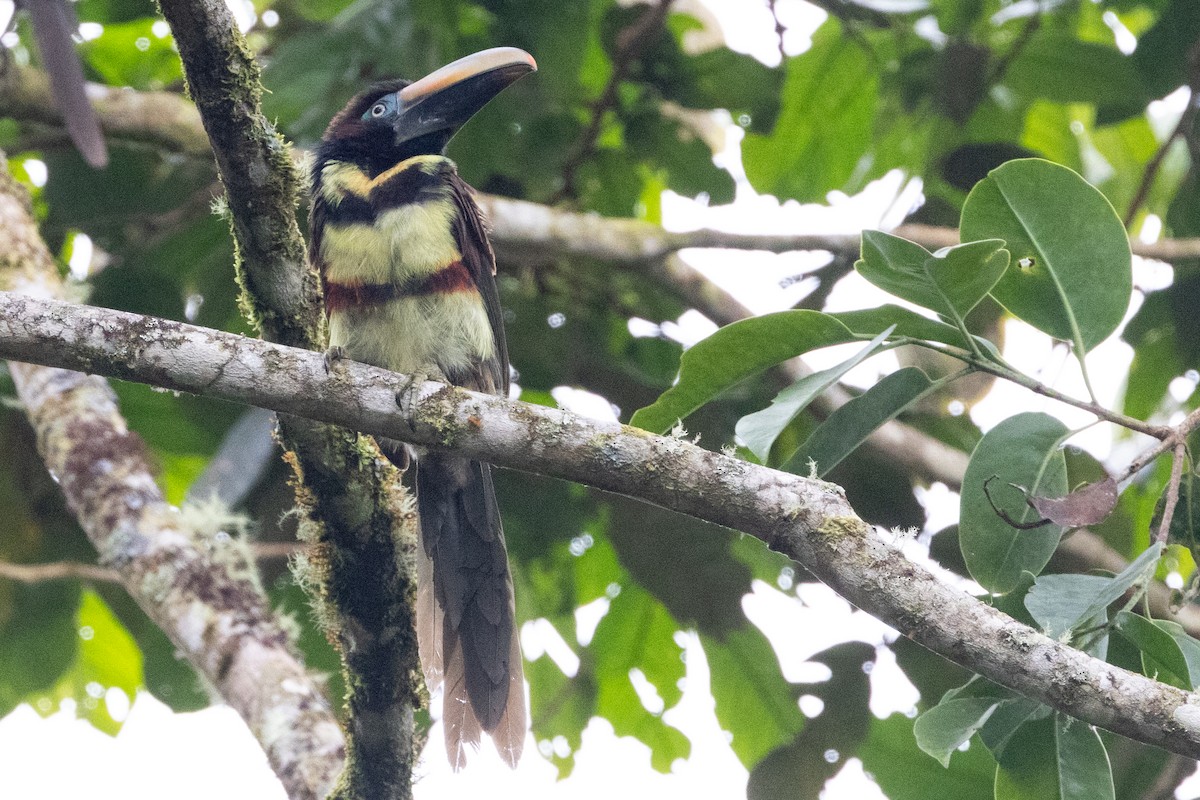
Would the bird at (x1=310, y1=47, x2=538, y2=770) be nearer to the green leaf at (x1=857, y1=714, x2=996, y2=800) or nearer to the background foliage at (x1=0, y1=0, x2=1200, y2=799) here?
the background foliage at (x1=0, y1=0, x2=1200, y2=799)

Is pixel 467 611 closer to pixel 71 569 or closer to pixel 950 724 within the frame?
pixel 950 724

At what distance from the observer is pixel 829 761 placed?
138 inches

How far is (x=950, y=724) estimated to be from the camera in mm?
2156

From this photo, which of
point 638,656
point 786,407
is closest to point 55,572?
point 638,656

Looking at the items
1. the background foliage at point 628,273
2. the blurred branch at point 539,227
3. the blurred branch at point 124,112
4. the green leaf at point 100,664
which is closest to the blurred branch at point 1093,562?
the background foliage at point 628,273

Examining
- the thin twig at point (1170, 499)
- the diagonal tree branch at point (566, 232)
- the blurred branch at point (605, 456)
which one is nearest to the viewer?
the blurred branch at point (605, 456)

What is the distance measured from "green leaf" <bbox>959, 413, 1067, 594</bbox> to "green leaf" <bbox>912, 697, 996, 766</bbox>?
0.84 ft

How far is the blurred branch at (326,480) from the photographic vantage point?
7.61 feet

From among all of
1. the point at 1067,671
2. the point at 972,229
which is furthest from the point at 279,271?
the point at 1067,671

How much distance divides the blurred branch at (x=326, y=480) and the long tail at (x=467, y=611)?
0.70ft

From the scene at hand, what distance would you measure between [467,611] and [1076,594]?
160cm

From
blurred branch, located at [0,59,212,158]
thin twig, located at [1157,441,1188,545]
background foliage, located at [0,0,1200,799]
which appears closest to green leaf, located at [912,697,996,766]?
thin twig, located at [1157,441,1188,545]

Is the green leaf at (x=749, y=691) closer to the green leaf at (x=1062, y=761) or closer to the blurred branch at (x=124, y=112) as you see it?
the green leaf at (x=1062, y=761)

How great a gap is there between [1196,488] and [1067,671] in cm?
70
